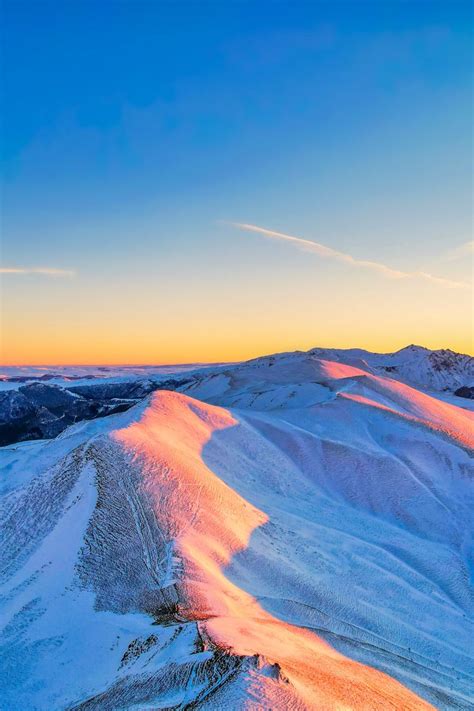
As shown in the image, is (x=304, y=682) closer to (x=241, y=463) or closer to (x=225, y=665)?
(x=225, y=665)

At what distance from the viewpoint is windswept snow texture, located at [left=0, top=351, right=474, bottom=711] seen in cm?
1559

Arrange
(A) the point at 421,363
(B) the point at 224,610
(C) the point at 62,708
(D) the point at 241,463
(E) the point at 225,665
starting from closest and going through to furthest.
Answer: (E) the point at 225,665 < (C) the point at 62,708 < (B) the point at 224,610 < (D) the point at 241,463 < (A) the point at 421,363

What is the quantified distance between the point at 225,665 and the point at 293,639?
660 centimetres

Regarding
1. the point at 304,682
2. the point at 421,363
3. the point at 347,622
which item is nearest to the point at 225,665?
the point at 304,682

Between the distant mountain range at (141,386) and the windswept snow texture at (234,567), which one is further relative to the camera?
the distant mountain range at (141,386)

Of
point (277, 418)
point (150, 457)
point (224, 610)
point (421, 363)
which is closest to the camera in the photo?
point (224, 610)

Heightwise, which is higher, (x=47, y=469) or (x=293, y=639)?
(x=47, y=469)

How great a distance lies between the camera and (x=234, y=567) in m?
26.3

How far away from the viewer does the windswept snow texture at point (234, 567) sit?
15.6 metres

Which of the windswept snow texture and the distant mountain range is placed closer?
the windswept snow texture

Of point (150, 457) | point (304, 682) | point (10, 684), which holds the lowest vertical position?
point (10, 684)

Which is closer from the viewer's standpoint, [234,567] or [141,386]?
[234,567]

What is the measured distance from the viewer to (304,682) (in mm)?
14281

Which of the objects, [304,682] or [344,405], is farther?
[344,405]
